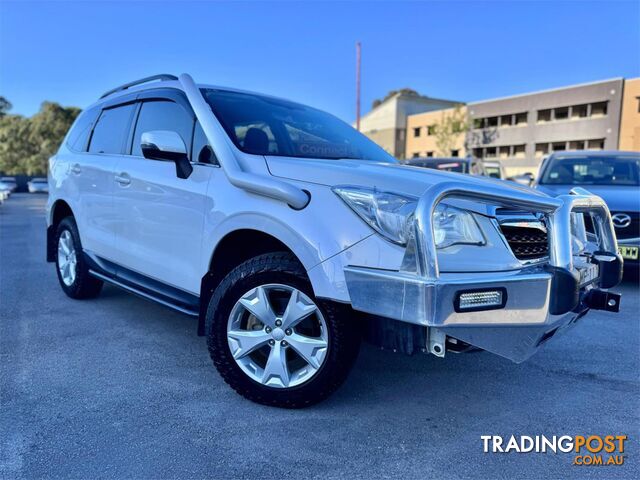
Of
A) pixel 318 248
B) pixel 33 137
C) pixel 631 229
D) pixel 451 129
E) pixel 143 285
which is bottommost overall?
pixel 143 285

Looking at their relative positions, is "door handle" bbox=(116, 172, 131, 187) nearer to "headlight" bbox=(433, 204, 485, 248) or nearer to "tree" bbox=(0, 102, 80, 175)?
"headlight" bbox=(433, 204, 485, 248)

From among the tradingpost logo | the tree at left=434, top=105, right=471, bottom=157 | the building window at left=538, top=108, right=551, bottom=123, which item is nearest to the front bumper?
the tradingpost logo

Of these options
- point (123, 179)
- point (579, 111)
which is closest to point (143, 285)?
point (123, 179)

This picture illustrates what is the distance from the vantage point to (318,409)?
269 centimetres

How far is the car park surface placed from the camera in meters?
2.21

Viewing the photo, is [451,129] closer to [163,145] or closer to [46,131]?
[163,145]

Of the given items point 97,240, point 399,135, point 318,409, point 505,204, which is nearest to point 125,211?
point 97,240

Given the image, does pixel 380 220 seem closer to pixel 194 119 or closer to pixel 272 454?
pixel 272 454

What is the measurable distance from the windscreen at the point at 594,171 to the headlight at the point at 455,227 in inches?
202

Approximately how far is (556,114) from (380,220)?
140 ft

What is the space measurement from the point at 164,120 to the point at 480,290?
2.52 m

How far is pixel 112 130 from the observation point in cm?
426

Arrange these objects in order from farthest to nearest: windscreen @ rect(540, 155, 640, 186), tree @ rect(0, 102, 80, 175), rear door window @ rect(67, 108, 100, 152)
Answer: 1. tree @ rect(0, 102, 80, 175)
2. windscreen @ rect(540, 155, 640, 186)
3. rear door window @ rect(67, 108, 100, 152)

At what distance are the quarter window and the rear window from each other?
8.4 inches
